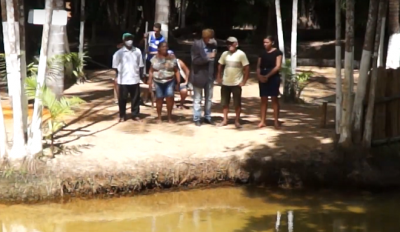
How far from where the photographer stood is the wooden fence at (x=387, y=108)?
11109 mm

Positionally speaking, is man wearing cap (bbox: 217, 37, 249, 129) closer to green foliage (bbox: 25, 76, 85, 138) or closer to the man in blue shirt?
the man in blue shirt

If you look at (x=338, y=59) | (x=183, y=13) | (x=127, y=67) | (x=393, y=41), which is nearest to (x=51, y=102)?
(x=127, y=67)

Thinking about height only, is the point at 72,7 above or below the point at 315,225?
above

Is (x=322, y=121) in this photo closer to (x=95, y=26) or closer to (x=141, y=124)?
(x=141, y=124)

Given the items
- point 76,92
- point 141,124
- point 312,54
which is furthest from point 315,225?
point 312,54

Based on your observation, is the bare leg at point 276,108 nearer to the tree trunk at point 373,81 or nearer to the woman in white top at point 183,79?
the tree trunk at point 373,81

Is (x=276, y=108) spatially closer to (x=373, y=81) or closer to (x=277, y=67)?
(x=277, y=67)

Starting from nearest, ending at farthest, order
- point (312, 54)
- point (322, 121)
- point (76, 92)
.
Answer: point (322, 121) < point (76, 92) < point (312, 54)

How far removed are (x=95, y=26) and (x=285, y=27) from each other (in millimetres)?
8879

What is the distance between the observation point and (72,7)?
100 feet

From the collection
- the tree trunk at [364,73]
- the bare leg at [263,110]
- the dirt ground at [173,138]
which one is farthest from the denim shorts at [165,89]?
the tree trunk at [364,73]

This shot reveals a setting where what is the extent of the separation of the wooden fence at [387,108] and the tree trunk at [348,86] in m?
0.53

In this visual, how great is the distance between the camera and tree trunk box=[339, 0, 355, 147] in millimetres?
10513

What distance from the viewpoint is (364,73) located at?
1059 cm
